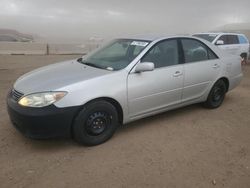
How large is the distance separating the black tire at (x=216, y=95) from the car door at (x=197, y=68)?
243 mm

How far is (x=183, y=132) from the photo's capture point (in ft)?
14.2

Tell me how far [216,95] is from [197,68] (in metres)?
0.96

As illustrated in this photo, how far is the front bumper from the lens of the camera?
3363mm

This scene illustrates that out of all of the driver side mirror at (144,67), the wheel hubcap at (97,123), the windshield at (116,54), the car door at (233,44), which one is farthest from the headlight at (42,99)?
the car door at (233,44)

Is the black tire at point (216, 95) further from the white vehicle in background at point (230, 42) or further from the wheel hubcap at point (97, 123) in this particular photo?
the white vehicle in background at point (230, 42)

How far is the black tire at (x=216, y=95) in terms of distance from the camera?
5352 mm

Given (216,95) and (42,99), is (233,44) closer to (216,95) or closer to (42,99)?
(216,95)

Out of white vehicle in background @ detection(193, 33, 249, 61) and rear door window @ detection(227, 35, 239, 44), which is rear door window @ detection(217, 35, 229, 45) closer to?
white vehicle in background @ detection(193, 33, 249, 61)

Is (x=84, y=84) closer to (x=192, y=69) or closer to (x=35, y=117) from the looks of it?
(x=35, y=117)

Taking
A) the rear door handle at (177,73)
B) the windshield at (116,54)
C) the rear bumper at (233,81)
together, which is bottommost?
the rear bumper at (233,81)

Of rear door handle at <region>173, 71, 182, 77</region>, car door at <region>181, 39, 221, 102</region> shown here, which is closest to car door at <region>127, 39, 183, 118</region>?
rear door handle at <region>173, 71, 182, 77</region>

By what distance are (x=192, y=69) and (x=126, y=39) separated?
50.7 inches

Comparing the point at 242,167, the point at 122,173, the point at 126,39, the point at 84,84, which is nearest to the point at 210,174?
the point at 242,167

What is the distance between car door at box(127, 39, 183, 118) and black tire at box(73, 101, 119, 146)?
0.36 metres
